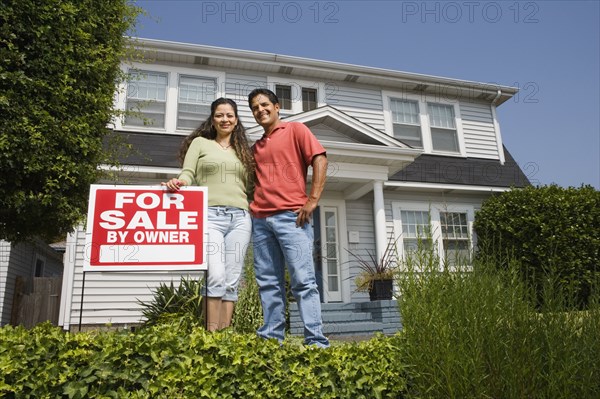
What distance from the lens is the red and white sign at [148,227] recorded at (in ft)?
10.5

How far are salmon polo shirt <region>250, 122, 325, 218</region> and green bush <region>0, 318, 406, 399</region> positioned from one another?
3.27 feet

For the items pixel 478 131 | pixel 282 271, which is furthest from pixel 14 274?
pixel 478 131

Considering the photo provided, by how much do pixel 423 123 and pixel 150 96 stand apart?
6814 millimetres

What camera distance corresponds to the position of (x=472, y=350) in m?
2.25

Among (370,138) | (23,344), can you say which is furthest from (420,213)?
(23,344)

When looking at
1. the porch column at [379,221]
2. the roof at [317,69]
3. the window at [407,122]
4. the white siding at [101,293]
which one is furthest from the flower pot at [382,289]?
the roof at [317,69]

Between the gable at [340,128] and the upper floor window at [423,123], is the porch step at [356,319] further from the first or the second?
the upper floor window at [423,123]

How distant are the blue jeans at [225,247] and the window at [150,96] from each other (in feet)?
23.7

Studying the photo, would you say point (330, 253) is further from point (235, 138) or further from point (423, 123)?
point (235, 138)

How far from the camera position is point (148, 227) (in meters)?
3.26

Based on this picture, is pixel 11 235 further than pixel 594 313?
Yes

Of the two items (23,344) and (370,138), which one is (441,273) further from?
(370,138)

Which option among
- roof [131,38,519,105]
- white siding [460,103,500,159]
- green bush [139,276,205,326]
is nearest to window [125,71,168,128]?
roof [131,38,519,105]

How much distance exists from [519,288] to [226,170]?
2.15 m
